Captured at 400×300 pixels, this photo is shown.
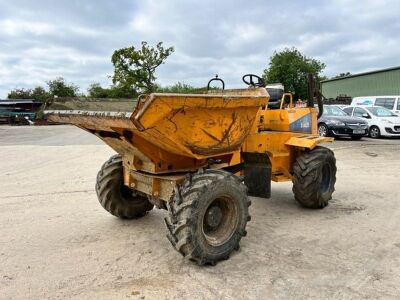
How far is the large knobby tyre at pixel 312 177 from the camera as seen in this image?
5.68 meters

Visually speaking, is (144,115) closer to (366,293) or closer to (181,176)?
(181,176)

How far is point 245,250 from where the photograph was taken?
445 centimetres

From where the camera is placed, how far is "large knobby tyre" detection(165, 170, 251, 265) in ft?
12.7

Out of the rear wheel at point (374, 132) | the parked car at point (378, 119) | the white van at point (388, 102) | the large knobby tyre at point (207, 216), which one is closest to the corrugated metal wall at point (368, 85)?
the white van at point (388, 102)

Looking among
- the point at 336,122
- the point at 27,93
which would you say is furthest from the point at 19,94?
the point at 336,122

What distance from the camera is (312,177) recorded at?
5676mm

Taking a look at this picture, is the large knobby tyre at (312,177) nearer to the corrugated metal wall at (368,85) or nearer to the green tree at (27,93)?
the corrugated metal wall at (368,85)

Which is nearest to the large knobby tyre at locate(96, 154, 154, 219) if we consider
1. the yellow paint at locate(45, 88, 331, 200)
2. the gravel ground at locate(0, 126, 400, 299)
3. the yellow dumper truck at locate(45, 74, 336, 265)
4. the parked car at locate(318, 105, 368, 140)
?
the yellow dumper truck at locate(45, 74, 336, 265)

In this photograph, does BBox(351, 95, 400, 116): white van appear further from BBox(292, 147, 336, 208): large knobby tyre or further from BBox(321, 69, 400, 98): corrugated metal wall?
BBox(292, 147, 336, 208): large knobby tyre

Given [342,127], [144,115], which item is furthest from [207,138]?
[342,127]

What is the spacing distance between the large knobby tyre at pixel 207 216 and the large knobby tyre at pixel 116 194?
1.29 m

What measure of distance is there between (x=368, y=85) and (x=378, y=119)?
22374mm

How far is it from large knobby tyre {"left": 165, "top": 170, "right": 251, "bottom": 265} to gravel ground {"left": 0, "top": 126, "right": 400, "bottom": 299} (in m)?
0.18

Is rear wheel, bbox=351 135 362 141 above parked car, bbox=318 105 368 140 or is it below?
below
